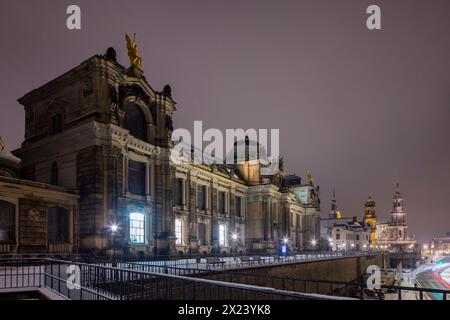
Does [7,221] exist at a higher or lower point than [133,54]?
lower

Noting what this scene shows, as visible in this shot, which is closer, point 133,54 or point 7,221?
point 7,221

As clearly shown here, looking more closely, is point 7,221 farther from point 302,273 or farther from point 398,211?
point 398,211

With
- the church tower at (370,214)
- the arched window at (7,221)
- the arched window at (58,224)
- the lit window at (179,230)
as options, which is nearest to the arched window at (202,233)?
the lit window at (179,230)

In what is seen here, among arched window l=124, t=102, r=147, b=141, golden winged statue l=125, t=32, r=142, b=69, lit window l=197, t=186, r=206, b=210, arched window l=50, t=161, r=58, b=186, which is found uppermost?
golden winged statue l=125, t=32, r=142, b=69

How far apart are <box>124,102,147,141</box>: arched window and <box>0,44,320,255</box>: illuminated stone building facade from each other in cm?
10

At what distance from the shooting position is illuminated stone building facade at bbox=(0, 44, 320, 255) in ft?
102

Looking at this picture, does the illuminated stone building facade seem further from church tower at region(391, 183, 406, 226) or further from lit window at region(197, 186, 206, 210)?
church tower at region(391, 183, 406, 226)

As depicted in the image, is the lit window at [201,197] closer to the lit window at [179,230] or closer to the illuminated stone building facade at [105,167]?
the illuminated stone building facade at [105,167]

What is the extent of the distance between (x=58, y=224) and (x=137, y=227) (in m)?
7.48

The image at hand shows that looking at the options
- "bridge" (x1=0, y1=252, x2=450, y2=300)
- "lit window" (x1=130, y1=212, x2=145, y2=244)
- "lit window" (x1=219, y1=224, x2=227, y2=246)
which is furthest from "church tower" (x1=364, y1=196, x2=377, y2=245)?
"lit window" (x1=130, y1=212, x2=145, y2=244)

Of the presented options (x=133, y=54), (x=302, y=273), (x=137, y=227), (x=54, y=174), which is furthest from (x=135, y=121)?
(x=302, y=273)

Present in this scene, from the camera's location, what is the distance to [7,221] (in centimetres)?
2741
